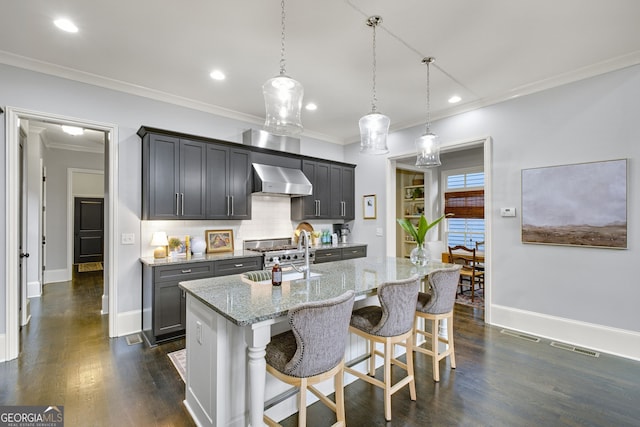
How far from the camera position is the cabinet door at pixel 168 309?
10.3 ft

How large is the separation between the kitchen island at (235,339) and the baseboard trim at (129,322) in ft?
6.12

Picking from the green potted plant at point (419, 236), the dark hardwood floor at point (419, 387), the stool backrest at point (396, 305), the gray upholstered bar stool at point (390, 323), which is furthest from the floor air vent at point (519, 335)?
the stool backrest at point (396, 305)

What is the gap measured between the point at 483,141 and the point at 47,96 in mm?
5165

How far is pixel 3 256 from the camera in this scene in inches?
112

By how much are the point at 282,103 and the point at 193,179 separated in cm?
207

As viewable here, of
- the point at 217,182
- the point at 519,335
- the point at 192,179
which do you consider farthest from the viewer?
the point at 217,182

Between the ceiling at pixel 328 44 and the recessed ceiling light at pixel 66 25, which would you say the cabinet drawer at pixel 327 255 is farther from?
the recessed ceiling light at pixel 66 25

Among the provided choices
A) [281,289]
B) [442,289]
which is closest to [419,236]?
[442,289]

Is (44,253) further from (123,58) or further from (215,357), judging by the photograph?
(215,357)

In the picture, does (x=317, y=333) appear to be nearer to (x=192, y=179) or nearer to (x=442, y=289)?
(x=442, y=289)

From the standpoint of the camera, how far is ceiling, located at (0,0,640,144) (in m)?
2.21

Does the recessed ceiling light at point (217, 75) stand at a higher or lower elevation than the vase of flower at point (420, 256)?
higher

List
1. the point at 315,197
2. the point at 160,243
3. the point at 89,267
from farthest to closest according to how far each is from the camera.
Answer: the point at 89,267
the point at 315,197
the point at 160,243

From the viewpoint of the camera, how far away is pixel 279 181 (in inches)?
168
